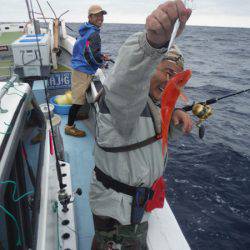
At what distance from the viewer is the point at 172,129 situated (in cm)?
229

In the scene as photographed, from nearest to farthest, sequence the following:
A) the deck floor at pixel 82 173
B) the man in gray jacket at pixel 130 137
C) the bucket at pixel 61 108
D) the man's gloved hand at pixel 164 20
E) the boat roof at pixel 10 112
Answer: the man's gloved hand at pixel 164 20
the man in gray jacket at pixel 130 137
the boat roof at pixel 10 112
the deck floor at pixel 82 173
the bucket at pixel 61 108

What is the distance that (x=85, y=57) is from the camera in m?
4.81

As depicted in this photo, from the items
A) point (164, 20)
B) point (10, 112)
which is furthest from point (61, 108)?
point (164, 20)

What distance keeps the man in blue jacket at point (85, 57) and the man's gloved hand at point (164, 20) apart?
3581 mm

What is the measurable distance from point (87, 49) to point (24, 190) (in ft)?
10.8

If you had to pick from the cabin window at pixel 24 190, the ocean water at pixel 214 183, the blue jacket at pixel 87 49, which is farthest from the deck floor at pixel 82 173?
the ocean water at pixel 214 183

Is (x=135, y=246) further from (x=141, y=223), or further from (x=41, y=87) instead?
(x=41, y=87)

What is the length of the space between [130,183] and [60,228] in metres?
1.15

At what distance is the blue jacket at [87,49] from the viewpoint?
4605mm

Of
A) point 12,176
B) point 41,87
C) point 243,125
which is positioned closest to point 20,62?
point 41,87

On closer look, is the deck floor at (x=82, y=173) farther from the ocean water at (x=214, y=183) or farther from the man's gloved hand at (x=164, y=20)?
the man's gloved hand at (x=164, y=20)

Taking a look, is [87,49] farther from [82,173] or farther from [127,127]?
[127,127]

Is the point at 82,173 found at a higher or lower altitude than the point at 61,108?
lower

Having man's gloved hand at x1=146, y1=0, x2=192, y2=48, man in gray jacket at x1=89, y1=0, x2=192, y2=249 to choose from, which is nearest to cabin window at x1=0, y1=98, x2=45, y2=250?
man in gray jacket at x1=89, y1=0, x2=192, y2=249
